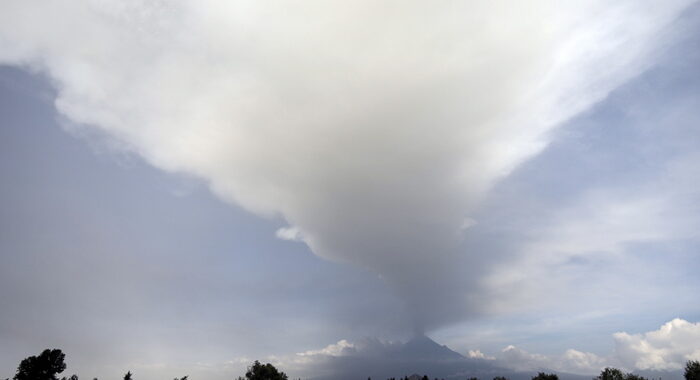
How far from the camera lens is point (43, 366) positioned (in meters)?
137

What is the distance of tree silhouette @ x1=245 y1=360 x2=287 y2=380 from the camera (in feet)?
435

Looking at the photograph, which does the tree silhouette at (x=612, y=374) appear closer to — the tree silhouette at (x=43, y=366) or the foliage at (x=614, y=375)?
A: the foliage at (x=614, y=375)

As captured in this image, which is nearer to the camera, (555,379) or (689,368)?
(689,368)

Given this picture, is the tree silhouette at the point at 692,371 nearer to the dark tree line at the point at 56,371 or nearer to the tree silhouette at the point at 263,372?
the dark tree line at the point at 56,371

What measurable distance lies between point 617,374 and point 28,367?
220 meters

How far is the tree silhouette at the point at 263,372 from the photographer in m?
133

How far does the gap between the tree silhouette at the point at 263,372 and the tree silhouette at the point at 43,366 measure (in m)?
76.7

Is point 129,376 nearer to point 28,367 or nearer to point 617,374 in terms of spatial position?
point 28,367

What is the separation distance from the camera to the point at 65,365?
143 metres

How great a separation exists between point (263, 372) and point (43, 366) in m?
85.4

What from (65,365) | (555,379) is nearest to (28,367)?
(65,365)

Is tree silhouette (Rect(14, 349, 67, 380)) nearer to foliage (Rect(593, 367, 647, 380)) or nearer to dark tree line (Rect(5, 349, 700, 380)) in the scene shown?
dark tree line (Rect(5, 349, 700, 380))

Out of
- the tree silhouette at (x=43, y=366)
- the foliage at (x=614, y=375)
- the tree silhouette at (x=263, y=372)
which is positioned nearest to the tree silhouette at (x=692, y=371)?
the foliage at (x=614, y=375)

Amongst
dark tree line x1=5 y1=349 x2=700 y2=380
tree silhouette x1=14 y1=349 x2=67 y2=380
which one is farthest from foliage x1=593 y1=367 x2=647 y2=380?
tree silhouette x1=14 y1=349 x2=67 y2=380
